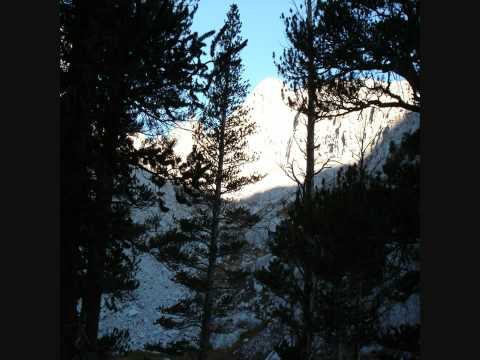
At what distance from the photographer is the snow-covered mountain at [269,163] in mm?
10758

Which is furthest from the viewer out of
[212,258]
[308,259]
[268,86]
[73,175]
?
[268,86]

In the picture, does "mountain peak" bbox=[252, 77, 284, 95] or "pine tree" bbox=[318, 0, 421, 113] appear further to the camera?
"mountain peak" bbox=[252, 77, 284, 95]

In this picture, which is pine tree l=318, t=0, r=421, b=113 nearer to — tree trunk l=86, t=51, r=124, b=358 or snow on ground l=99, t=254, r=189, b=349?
tree trunk l=86, t=51, r=124, b=358

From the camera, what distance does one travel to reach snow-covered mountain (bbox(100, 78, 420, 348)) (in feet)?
35.3

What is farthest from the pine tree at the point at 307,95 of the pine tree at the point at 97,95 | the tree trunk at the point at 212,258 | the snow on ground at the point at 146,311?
the snow on ground at the point at 146,311

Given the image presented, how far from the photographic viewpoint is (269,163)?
6944cm

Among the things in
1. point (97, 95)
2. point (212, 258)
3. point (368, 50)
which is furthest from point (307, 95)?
point (212, 258)

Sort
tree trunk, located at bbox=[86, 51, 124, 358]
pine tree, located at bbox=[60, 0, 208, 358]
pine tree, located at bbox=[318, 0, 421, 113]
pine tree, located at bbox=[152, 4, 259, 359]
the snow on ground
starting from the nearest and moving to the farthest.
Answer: pine tree, located at bbox=[60, 0, 208, 358] < tree trunk, located at bbox=[86, 51, 124, 358] < pine tree, located at bbox=[318, 0, 421, 113] < pine tree, located at bbox=[152, 4, 259, 359] < the snow on ground

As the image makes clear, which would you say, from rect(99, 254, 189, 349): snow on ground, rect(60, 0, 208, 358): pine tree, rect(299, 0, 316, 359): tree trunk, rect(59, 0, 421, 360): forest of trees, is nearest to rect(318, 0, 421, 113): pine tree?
rect(59, 0, 421, 360): forest of trees

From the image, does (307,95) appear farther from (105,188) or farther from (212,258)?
(212,258)

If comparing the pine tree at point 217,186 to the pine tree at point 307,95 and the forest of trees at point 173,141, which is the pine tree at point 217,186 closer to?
the forest of trees at point 173,141

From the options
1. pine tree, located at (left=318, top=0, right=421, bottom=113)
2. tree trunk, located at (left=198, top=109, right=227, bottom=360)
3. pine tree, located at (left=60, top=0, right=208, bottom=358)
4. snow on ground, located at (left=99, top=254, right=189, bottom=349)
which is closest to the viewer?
pine tree, located at (left=60, top=0, right=208, bottom=358)

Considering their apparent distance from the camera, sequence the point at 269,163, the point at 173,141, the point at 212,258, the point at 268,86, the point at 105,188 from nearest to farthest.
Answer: the point at 105,188 → the point at 173,141 → the point at 212,258 → the point at 269,163 → the point at 268,86

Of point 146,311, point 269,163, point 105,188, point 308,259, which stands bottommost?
point 146,311
